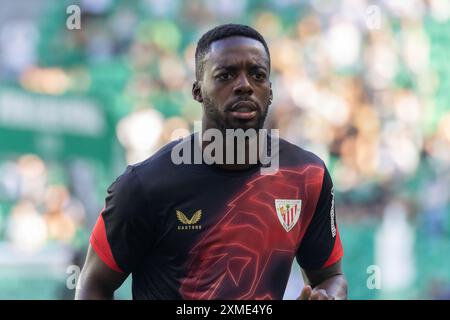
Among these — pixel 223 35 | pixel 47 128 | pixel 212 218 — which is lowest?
pixel 212 218

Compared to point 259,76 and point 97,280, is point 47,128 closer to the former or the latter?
point 97,280

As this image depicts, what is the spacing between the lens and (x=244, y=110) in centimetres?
342

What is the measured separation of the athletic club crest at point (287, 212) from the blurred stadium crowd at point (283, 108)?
531cm

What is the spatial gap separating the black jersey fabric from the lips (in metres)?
0.28

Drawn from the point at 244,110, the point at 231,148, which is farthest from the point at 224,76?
the point at 231,148

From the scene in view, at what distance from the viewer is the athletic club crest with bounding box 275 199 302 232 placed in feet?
11.7

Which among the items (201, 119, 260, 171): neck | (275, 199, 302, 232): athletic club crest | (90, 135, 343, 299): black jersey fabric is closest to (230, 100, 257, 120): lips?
(201, 119, 260, 171): neck

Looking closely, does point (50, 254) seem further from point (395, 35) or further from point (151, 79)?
point (395, 35)

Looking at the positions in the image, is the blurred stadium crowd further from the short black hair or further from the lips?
the lips

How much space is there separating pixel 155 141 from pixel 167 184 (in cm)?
679

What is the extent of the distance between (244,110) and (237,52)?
25 cm

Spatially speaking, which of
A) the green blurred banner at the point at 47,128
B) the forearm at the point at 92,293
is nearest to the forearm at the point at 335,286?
the forearm at the point at 92,293
